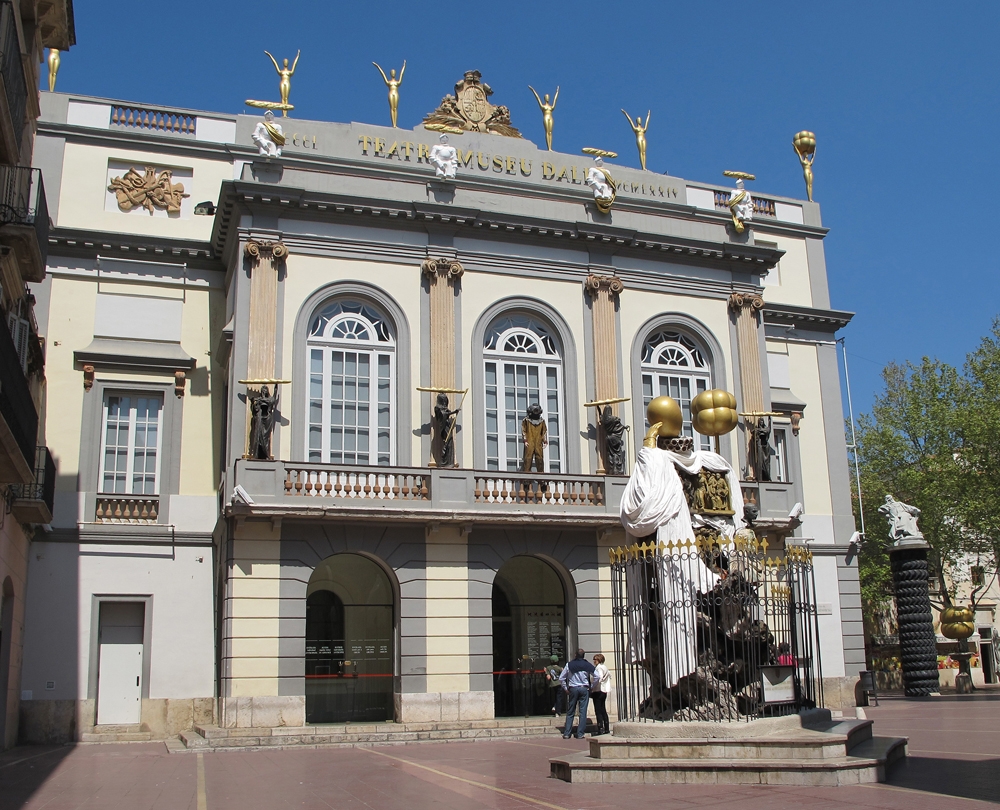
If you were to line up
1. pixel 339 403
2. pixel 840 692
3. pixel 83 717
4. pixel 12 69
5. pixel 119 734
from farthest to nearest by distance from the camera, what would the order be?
1. pixel 840 692
2. pixel 339 403
3. pixel 83 717
4. pixel 119 734
5. pixel 12 69

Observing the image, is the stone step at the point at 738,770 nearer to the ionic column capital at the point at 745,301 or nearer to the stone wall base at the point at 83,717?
the stone wall base at the point at 83,717

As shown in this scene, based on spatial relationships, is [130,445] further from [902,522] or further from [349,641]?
[902,522]

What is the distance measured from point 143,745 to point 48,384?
8211mm

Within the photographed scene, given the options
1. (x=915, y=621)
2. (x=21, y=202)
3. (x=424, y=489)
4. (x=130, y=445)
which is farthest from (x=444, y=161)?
(x=915, y=621)

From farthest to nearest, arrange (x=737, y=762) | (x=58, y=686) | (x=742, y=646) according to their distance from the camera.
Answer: (x=58, y=686)
(x=742, y=646)
(x=737, y=762)

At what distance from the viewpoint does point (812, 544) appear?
93.5ft

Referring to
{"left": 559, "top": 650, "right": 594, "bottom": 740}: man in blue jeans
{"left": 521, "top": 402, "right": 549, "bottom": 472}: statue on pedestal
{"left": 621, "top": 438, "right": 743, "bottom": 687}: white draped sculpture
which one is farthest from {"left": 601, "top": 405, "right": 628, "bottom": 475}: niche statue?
{"left": 621, "top": 438, "right": 743, "bottom": 687}: white draped sculpture

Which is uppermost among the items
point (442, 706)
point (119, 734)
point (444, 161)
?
point (444, 161)

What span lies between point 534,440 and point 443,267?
14.8ft

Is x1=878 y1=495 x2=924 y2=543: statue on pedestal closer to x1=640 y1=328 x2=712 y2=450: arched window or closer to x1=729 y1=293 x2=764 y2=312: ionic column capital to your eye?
x1=729 y1=293 x2=764 y2=312: ionic column capital

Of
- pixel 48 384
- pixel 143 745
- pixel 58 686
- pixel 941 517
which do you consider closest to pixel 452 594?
pixel 143 745

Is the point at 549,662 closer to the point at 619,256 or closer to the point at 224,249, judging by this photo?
the point at 619,256

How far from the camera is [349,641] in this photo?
2278cm

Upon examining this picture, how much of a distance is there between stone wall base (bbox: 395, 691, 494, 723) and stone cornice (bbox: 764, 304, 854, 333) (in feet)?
47.5
